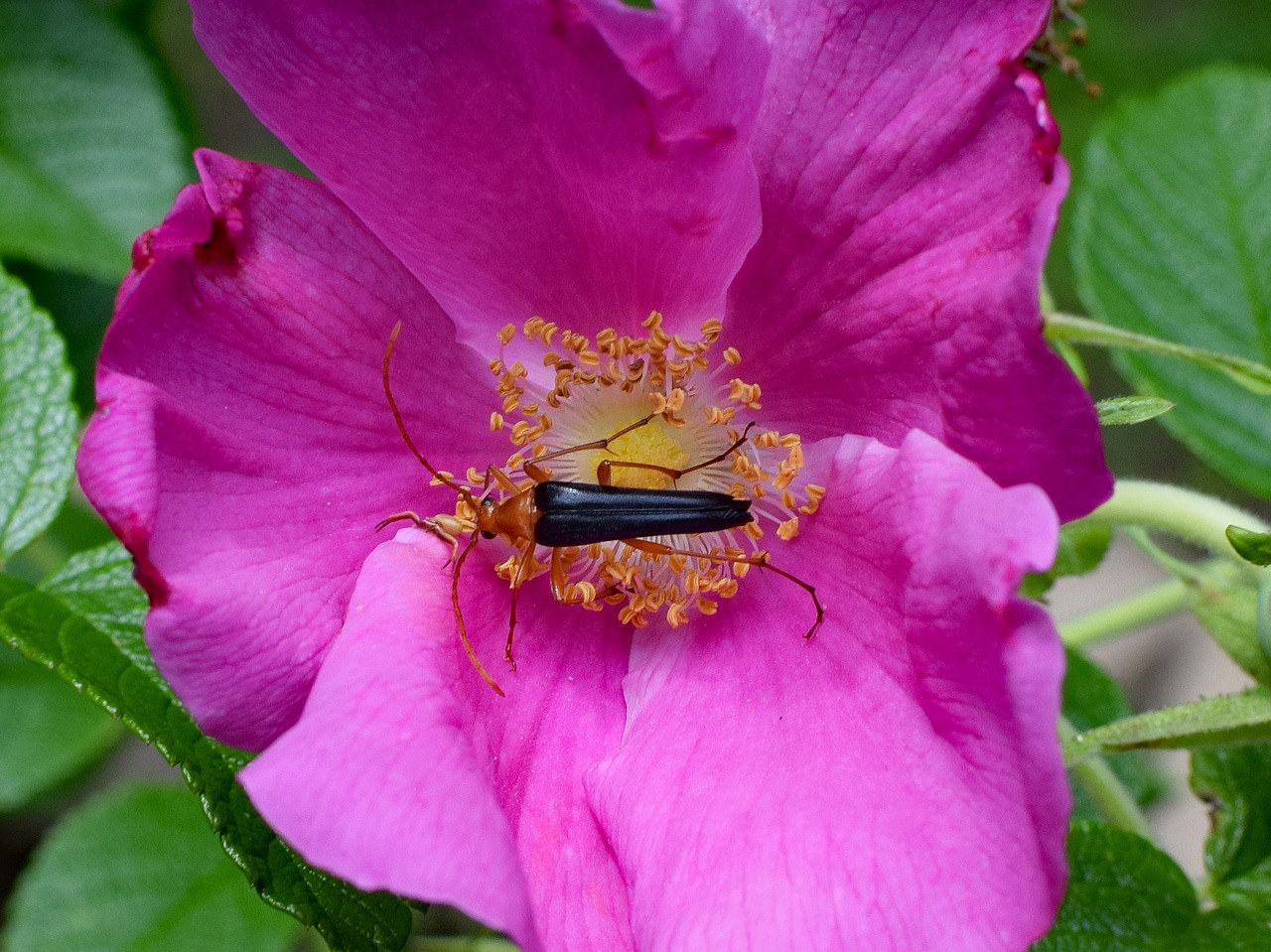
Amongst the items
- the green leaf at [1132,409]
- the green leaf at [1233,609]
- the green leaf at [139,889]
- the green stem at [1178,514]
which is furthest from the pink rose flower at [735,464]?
the green leaf at [139,889]

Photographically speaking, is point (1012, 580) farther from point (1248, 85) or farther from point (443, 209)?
point (1248, 85)

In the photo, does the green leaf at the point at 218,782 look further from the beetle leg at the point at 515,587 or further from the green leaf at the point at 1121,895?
the green leaf at the point at 1121,895

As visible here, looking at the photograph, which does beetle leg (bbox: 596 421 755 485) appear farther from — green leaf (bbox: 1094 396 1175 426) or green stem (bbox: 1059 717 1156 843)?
green stem (bbox: 1059 717 1156 843)

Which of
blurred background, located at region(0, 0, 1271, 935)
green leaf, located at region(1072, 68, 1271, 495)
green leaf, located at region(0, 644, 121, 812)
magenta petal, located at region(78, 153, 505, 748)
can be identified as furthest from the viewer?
blurred background, located at region(0, 0, 1271, 935)

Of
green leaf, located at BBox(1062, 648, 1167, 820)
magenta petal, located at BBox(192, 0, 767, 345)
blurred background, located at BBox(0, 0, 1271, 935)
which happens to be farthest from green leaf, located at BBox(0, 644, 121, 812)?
green leaf, located at BBox(1062, 648, 1167, 820)

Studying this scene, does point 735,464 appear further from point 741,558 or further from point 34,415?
point 34,415

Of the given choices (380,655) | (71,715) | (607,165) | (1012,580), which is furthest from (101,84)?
(1012,580)
